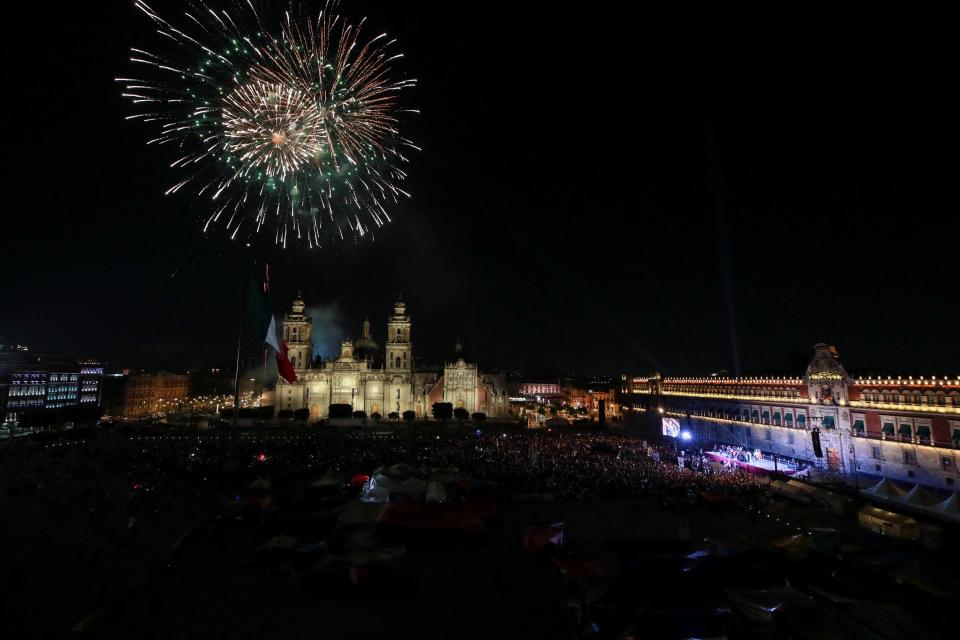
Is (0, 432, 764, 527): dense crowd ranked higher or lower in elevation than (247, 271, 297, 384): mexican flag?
lower

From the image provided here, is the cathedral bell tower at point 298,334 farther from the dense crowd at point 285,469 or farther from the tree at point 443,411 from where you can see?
the dense crowd at point 285,469

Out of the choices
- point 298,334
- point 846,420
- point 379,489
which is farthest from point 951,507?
point 298,334

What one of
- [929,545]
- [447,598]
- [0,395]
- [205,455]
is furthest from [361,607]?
[0,395]

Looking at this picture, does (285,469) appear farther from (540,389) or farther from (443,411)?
(540,389)

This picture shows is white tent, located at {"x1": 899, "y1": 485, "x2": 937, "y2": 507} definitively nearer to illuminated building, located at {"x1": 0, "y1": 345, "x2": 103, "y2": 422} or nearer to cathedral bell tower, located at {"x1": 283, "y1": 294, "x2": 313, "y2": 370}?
cathedral bell tower, located at {"x1": 283, "y1": 294, "x2": 313, "y2": 370}

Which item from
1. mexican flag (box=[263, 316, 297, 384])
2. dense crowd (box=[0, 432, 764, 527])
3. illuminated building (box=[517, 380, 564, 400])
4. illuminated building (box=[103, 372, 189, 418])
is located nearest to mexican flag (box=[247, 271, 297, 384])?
mexican flag (box=[263, 316, 297, 384])

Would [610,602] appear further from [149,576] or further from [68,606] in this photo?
[68,606]

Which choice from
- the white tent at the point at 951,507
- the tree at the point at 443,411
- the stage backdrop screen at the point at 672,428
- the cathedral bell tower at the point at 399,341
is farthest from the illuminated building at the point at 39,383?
the white tent at the point at 951,507
